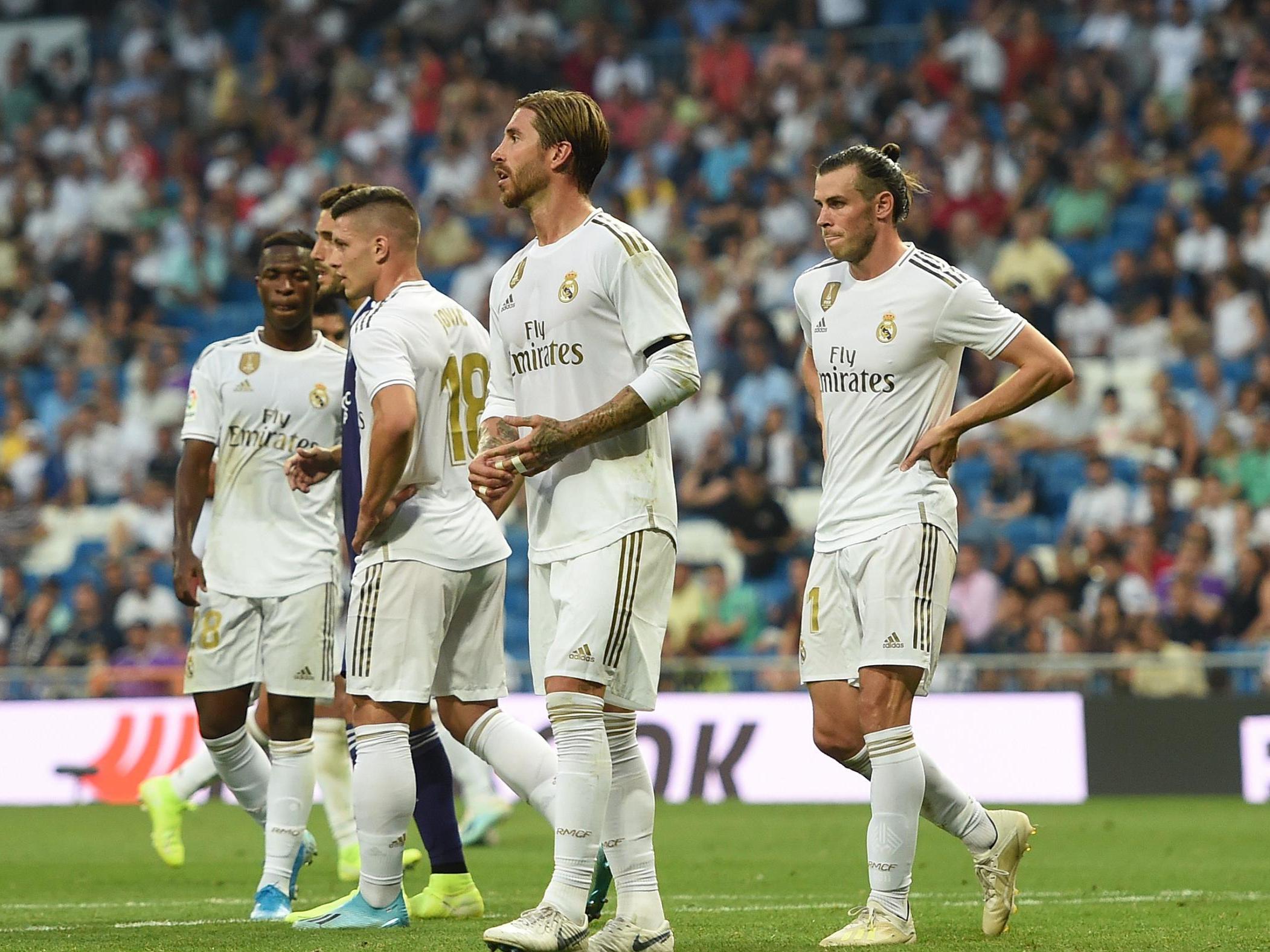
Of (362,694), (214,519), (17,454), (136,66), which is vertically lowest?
(362,694)

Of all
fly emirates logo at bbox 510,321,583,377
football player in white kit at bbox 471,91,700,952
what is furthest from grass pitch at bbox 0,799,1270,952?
fly emirates logo at bbox 510,321,583,377

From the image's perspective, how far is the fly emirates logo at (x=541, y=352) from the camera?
5977 mm

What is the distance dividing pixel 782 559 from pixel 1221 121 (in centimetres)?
643

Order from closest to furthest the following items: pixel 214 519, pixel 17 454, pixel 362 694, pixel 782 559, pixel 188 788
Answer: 1. pixel 362 694
2. pixel 214 519
3. pixel 188 788
4. pixel 782 559
5. pixel 17 454

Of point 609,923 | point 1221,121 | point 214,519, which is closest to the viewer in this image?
point 609,923

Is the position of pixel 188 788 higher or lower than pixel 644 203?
lower

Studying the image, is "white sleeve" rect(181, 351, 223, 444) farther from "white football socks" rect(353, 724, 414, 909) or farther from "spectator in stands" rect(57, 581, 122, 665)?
"spectator in stands" rect(57, 581, 122, 665)

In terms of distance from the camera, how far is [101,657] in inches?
708

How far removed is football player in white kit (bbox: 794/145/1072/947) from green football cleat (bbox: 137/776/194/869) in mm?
4156

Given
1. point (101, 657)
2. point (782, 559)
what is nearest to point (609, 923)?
point (782, 559)

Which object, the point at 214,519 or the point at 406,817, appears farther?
the point at 214,519

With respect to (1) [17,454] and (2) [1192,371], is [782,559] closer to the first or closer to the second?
(2) [1192,371]

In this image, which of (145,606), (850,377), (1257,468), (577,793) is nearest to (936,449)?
(850,377)

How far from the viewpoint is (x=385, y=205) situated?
23.1 ft
